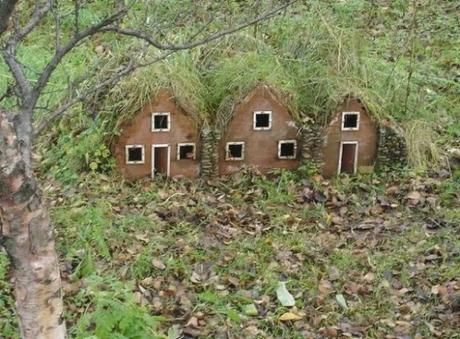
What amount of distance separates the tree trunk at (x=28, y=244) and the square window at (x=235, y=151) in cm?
277

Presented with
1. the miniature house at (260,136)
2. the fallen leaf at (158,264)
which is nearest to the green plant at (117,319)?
the fallen leaf at (158,264)

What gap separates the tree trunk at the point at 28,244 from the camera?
2521mm

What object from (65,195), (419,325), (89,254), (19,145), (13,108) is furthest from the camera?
(13,108)

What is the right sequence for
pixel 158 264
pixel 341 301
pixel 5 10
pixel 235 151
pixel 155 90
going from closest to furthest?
pixel 5 10, pixel 341 301, pixel 158 264, pixel 155 90, pixel 235 151

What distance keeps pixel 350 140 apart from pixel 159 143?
1448mm

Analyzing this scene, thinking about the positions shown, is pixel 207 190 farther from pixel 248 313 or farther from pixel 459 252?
pixel 459 252

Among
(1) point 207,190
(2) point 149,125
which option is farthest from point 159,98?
(1) point 207,190

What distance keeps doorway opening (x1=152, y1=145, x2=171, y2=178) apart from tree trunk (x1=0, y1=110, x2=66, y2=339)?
2.63 m

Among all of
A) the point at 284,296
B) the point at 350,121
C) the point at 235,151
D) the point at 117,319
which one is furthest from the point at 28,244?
the point at 350,121

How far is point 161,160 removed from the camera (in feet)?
18.3

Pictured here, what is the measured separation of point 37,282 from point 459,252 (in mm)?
3012

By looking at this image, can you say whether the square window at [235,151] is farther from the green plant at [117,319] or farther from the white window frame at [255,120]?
the green plant at [117,319]

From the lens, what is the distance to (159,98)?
537 centimetres

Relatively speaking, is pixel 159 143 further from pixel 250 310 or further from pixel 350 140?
pixel 250 310
